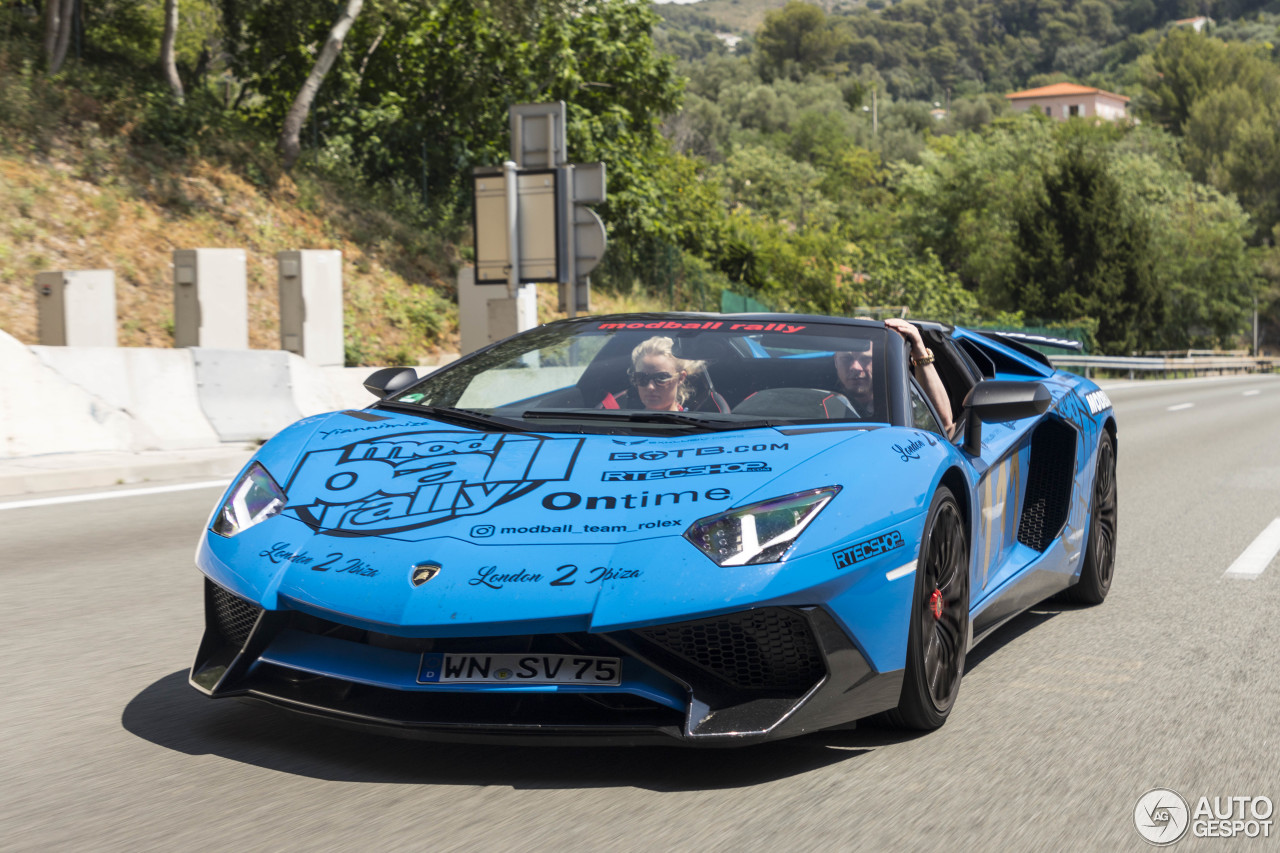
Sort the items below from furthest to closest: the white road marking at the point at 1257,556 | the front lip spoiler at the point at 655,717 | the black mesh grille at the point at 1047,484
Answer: the white road marking at the point at 1257,556, the black mesh grille at the point at 1047,484, the front lip spoiler at the point at 655,717

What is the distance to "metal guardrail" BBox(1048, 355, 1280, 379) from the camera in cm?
4228

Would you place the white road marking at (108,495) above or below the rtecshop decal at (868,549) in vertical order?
below

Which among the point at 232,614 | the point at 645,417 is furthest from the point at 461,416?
the point at 232,614

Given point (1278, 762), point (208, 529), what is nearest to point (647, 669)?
point (208, 529)

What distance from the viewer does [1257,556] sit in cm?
777

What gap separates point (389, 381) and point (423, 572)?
1.90 m

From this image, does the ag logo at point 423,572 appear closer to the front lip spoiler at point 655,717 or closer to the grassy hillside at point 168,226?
the front lip spoiler at point 655,717

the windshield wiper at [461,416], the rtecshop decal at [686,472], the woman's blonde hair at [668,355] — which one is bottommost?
the rtecshop decal at [686,472]

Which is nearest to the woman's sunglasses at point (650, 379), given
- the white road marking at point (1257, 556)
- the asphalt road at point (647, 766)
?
the asphalt road at point (647, 766)

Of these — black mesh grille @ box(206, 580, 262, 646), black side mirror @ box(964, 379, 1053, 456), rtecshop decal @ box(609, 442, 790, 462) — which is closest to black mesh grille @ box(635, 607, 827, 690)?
rtecshop decal @ box(609, 442, 790, 462)

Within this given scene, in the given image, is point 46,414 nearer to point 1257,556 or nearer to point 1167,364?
point 1257,556

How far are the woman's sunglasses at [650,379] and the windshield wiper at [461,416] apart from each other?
64 centimetres

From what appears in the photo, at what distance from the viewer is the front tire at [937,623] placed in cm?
386

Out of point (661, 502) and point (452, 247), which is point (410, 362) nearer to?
point (452, 247)
